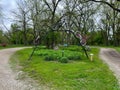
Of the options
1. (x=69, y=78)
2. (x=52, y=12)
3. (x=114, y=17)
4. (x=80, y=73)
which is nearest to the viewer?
(x=69, y=78)

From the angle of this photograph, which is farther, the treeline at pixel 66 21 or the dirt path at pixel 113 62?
the treeline at pixel 66 21

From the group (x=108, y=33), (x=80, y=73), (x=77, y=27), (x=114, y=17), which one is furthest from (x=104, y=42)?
(x=80, y=73)

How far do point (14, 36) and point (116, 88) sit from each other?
2690 inches

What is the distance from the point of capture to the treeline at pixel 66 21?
35406mm

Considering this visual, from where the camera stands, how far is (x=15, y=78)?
11281mm

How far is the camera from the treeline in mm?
35406

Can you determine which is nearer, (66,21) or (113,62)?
(113,62)

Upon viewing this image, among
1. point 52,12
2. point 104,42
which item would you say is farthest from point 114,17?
point 52,12

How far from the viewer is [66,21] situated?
44.4 metres

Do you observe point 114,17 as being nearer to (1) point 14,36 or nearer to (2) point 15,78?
(1) point 14,36

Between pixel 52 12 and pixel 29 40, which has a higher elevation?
pixel 52 12

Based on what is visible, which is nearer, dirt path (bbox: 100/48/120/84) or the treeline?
dirt path (bbox: 100/48/120/84)

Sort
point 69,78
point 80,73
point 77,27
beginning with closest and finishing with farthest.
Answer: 1. point 69,78
2. point 80,73
3. point 77,27

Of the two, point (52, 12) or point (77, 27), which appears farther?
point (77, 27)
